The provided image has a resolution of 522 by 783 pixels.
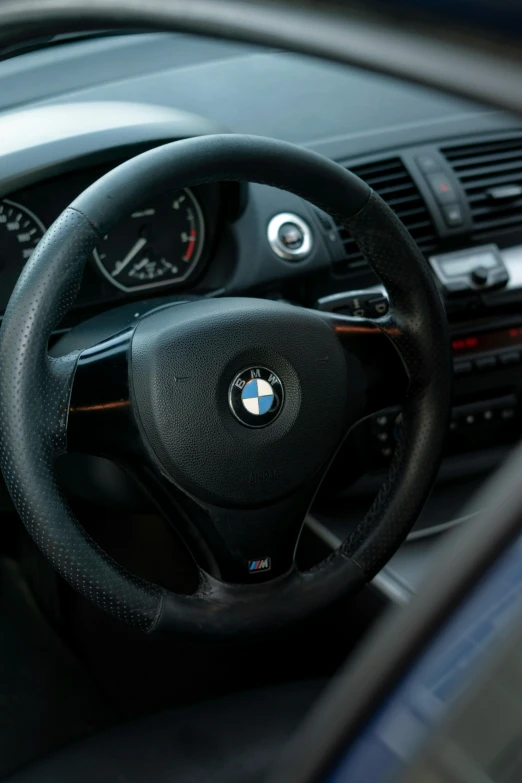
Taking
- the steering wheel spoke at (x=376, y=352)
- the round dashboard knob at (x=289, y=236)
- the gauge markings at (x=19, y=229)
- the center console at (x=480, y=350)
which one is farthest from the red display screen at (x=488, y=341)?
the gauge markings at (x=19, y=229)

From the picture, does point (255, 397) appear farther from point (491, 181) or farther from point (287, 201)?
point (491, 181)

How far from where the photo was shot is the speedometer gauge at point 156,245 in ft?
5.49

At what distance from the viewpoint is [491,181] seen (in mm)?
1936

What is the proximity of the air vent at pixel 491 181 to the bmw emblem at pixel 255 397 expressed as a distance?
78cm

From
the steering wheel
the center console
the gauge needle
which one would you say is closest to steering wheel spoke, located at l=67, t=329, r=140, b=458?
the steering wheel

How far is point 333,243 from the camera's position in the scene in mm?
1777

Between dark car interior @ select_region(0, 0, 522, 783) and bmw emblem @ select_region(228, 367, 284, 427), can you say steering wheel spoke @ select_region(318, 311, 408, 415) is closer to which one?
dark car interior @ select_region(0, 0, 522, 783)

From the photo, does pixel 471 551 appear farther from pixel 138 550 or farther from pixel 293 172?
pixel 138 550

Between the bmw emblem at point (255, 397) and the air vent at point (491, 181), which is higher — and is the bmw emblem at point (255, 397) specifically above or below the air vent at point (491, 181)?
below

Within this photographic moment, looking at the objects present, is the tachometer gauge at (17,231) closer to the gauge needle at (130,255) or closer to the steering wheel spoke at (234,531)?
the gauge needle at (130,255)

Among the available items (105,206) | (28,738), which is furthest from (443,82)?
(28,738)

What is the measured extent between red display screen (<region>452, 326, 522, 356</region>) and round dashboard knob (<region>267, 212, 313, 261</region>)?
0.32 metres

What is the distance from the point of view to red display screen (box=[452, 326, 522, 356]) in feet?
6.00

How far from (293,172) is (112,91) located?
77cm
